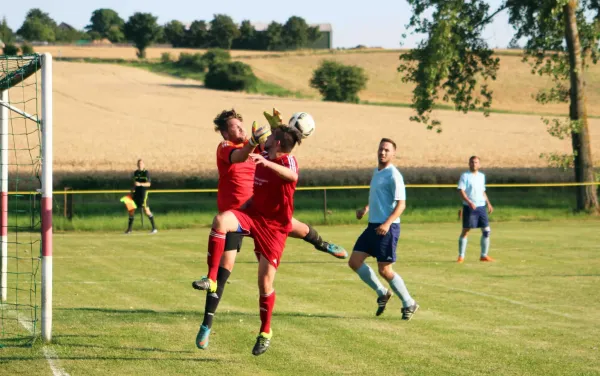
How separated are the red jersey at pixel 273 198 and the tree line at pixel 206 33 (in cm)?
11808

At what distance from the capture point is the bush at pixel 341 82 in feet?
273

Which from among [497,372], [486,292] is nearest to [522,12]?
[486,292]

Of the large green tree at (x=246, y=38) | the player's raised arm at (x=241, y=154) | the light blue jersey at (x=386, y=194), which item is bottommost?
the light blue jersey at (x=386, y=194)

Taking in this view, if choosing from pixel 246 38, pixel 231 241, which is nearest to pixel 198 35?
pixel 246 38

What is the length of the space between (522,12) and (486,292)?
24.1 m

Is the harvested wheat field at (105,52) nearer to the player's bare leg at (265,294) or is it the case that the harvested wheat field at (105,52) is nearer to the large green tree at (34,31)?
the large green tree at (34,31)

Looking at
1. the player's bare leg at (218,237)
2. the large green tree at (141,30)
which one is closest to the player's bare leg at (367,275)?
the player's bare leg at (218,237)

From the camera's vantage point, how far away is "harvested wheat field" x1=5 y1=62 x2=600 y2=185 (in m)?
45.2

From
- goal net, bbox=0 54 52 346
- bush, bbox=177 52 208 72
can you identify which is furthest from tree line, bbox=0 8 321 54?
goal net, bbox=0 54 52 346

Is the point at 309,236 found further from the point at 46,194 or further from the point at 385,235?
the point at 46,194

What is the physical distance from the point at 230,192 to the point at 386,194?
2208 millimetres

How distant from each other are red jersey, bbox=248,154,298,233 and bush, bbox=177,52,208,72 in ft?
297

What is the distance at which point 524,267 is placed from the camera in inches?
663

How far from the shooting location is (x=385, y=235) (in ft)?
36.3
